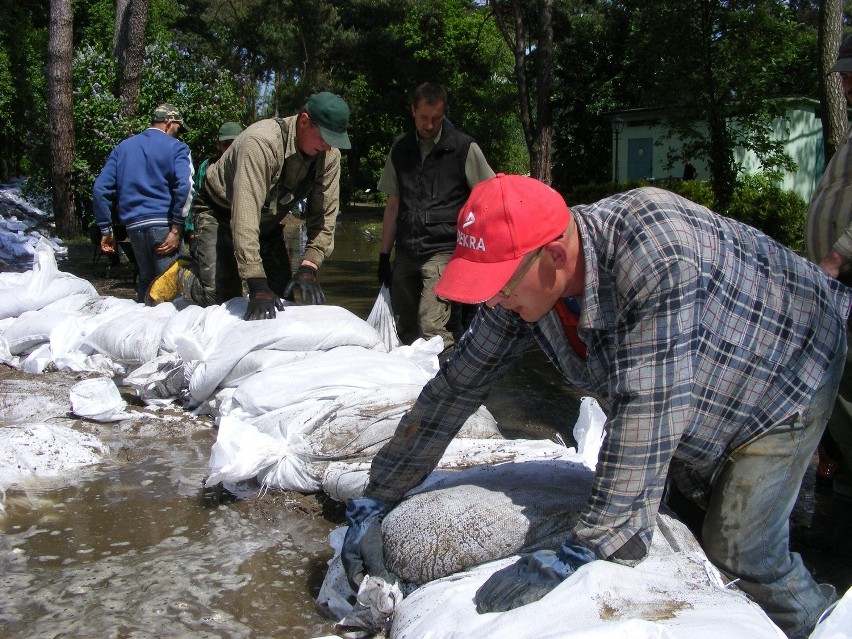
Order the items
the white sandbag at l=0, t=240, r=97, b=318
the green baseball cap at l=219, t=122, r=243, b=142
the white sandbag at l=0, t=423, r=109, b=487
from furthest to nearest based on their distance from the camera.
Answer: the green baseball cap at l=219, t=122, r=243, b=142, the white sandbag at l=0, t=240, r=97, b=318, the white sandbag at l=0, t=423, r=109, b=487

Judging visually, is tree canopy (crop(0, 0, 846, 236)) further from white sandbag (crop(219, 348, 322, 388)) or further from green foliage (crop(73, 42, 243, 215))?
white sandbag (crop(219, 348, 322, 388))

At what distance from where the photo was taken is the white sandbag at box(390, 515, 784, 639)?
1644mm

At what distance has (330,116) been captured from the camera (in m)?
3.97

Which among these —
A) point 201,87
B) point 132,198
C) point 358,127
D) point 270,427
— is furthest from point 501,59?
point 270,427

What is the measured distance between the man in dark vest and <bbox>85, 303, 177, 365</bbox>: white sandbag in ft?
4.00

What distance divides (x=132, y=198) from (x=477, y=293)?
15.0 ft

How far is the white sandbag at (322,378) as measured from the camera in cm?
351

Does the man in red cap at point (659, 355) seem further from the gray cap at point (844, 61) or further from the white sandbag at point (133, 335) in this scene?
the white sandbag at point (133, 335)

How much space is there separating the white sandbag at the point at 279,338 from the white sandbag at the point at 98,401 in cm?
33

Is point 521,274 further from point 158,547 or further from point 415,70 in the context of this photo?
point 415,70

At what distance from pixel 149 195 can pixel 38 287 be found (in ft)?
2.99

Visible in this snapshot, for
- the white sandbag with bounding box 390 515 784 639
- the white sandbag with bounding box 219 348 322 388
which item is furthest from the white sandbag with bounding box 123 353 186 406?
the white sandbag with bounding box 390 515 784 639

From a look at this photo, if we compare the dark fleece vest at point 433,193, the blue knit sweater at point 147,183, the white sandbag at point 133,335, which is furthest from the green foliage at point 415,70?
the white sandbag at point 133,335

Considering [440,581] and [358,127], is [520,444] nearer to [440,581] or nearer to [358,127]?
[440,581]
